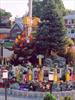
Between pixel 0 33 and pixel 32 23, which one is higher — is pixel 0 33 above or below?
below

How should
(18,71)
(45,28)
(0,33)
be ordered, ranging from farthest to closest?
(0,33)
(45,28)
(18,71)

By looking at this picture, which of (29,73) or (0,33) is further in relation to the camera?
(0,33)

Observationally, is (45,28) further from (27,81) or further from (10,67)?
(27,81)

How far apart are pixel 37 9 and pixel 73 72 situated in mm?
34431

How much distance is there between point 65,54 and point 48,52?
1165mm

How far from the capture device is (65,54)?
1058 inches

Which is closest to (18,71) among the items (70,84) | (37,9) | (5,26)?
(70,84)

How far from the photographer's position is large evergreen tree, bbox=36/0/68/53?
26.1m

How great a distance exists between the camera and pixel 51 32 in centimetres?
2627

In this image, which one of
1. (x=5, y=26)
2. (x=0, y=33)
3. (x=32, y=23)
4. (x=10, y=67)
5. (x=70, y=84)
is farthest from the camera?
(x=5, y=26)

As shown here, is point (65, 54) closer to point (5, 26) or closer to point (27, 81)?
point (27, 81)

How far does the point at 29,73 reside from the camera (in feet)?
69.5

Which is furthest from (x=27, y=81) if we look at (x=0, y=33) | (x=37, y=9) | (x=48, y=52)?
(x=37, y=9)

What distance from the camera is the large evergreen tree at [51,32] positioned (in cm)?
2608
